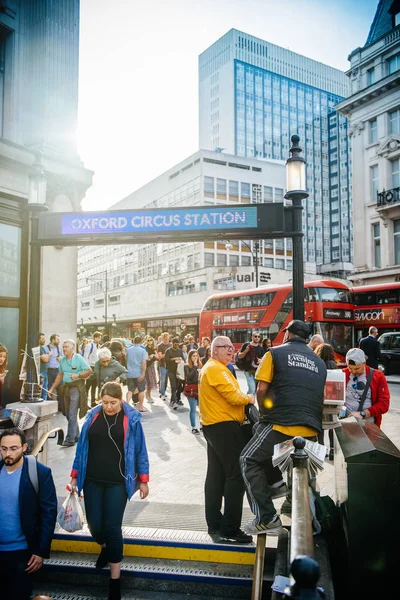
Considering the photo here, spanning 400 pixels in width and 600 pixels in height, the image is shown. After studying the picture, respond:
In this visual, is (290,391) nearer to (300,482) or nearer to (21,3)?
(300,482)

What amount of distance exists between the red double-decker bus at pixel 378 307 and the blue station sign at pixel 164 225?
17.9 m

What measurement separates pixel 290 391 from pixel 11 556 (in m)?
→ 2.33

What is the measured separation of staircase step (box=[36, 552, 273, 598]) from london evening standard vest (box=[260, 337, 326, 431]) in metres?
1.29

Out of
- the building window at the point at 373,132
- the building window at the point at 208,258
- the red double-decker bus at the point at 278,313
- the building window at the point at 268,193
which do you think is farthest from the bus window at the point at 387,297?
the building window at the point at 268,193

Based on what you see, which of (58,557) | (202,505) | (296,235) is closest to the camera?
(58,557)

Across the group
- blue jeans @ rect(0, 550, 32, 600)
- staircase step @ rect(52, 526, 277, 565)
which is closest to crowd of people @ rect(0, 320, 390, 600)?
blue jeans @ rect(0, 550, 32, 600)

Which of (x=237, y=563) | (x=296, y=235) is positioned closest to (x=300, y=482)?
(x=237, y=563)

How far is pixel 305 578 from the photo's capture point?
1.50 meters

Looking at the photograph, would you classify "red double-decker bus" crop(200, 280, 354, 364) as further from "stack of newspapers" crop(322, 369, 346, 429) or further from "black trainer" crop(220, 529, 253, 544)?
"black trainer" crop(220, 529, 253, 544)

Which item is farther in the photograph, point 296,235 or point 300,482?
point 296,235

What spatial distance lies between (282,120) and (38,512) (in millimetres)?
122784

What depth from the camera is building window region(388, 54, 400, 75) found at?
32.8m

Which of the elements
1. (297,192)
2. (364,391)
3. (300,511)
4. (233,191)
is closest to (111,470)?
(300,511)

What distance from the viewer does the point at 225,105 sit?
111438 millimetres
